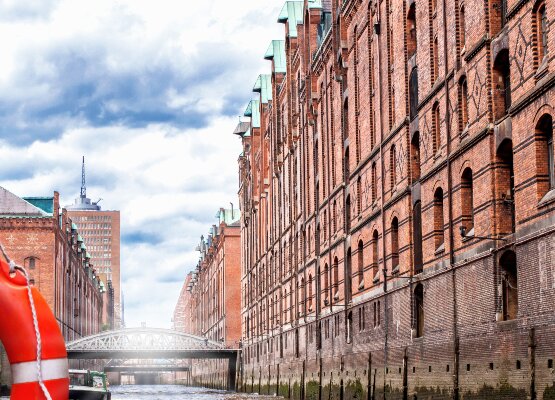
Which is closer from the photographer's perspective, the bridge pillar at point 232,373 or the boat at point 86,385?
the boat at point 86,385

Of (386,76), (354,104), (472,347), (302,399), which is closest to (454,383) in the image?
(472,347)

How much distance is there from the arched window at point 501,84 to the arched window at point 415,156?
6756 mm

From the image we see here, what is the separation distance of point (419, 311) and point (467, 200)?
5228 mm

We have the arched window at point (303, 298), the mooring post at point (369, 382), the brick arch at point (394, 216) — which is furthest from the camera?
the arched window at point (303, 298)

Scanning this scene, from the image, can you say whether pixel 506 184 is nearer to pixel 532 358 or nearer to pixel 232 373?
pixel 532 358

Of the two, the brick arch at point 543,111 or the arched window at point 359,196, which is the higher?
the arched window at point 359,196

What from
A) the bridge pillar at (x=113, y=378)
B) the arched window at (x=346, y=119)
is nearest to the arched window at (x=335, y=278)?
the arched window at (x=346, y=119)

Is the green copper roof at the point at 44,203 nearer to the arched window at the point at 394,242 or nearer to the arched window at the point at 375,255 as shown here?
the arched window at the point at 375,255

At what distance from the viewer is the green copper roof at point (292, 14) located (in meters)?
55.8

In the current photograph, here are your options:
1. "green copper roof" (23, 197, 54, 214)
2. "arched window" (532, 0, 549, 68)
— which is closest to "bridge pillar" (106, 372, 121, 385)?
"green copper roof" (23, 197, 54, 214)

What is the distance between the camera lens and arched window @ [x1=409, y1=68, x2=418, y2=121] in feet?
97.4

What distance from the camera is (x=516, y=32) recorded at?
20953 millimetres

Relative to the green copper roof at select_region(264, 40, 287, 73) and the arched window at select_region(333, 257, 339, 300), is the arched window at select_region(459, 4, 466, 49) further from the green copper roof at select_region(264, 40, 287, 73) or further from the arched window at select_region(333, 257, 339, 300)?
the green copper roof at select_region(264, 40, 287, 73)

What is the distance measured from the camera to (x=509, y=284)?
21.6 metres
